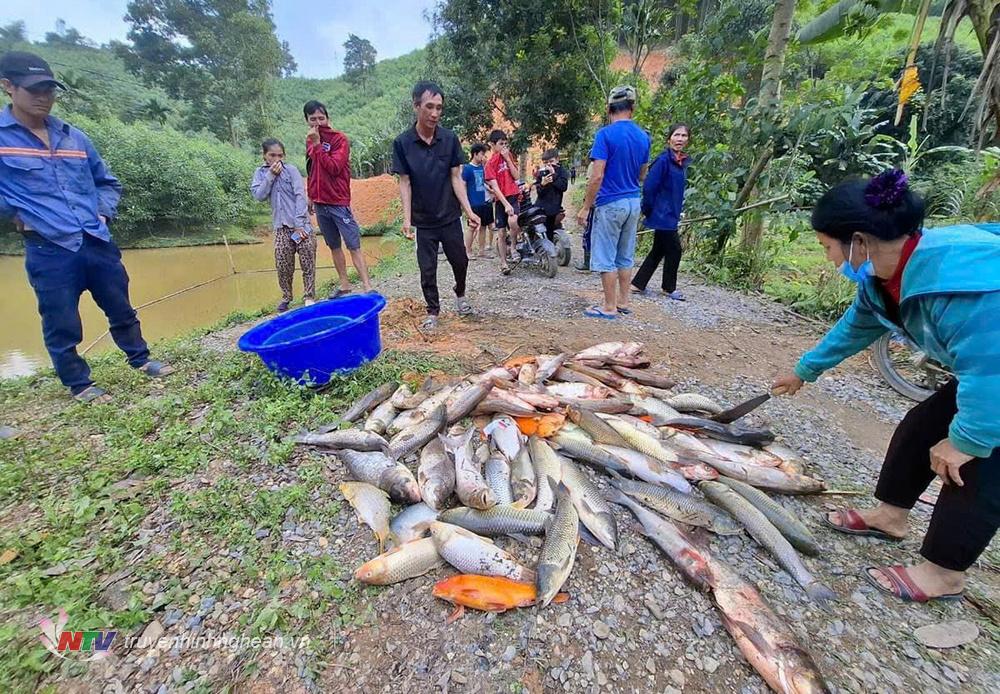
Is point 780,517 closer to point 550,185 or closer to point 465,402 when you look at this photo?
point 465,402

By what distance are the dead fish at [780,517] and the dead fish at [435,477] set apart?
1458mm

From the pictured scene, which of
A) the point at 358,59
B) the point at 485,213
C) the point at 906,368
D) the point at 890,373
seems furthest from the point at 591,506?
the point at 358,59

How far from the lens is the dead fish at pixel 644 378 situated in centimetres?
339

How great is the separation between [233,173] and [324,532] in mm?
23480

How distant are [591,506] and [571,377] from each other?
4.13 ft

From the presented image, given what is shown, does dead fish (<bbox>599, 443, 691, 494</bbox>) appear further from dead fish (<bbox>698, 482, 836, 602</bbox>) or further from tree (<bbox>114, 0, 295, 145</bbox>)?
tree (<bbox>114, 0, 295, 145</bbox>)

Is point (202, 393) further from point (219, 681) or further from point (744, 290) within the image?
point (744, 290)

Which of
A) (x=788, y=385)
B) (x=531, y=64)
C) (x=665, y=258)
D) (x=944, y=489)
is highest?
(x=531, y=64)

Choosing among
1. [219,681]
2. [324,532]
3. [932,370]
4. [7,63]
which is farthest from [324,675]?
[932,370]

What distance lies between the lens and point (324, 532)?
6.97 feet

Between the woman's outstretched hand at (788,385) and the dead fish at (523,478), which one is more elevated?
the woman's outstretched hand at (788,385)

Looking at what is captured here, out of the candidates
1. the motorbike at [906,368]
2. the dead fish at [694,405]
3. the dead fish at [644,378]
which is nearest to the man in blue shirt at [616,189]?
the dead fish at [644,378]

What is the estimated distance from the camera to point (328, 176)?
5.23 metres

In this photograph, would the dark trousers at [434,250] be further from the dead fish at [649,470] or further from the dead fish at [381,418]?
the dead fish at [649,470]
